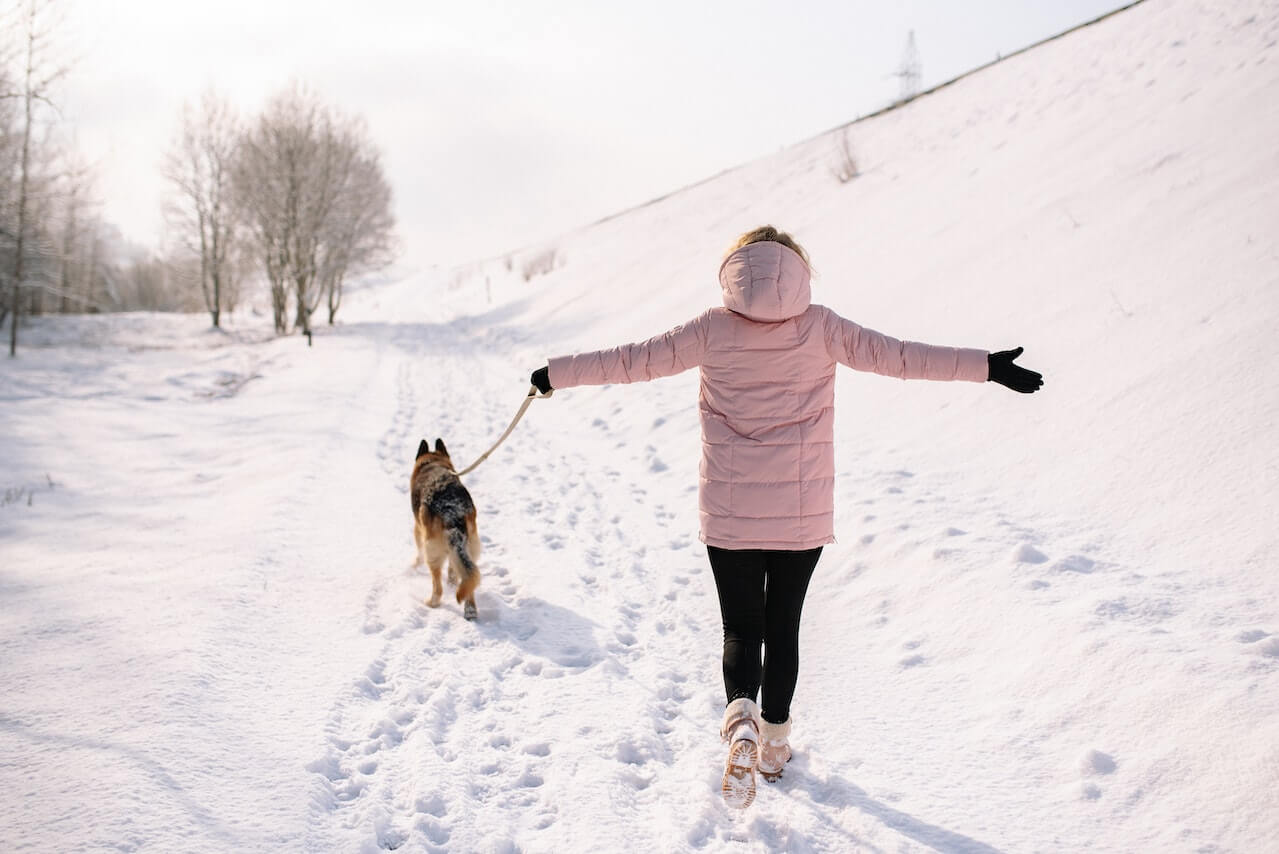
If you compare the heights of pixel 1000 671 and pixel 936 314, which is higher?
pixel 936 314

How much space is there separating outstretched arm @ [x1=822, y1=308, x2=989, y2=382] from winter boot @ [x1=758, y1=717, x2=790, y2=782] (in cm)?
153

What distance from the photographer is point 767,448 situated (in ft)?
8.79

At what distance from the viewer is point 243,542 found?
5.12 meters

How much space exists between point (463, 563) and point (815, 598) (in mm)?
2329

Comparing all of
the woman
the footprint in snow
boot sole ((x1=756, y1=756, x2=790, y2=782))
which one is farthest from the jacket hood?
the footprint in snow

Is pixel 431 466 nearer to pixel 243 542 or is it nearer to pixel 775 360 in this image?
pixel 243 542

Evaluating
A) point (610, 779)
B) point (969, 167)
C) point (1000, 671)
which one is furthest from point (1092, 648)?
point (969, 167)

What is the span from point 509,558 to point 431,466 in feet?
3.05

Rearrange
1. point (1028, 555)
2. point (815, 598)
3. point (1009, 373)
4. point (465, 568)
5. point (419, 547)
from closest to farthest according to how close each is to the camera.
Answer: point (1009, 373)
point (1028, 555)
point (465, 568)
point (815, 598)
point (419, 547)

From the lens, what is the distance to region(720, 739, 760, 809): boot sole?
254 centimetres

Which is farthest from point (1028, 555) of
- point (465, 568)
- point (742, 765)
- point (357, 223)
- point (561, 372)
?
point (357, 223)

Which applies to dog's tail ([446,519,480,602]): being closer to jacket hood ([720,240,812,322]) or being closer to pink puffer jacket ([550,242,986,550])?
pink puffer jacket ([550,242,986,550])

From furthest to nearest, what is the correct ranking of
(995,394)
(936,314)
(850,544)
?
(936,314), (995,394), (850,544)

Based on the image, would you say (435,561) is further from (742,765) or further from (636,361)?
(742,765)
